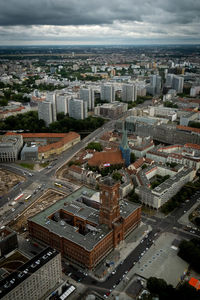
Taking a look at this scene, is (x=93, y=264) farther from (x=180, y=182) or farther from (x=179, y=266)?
(x=180, y=182)

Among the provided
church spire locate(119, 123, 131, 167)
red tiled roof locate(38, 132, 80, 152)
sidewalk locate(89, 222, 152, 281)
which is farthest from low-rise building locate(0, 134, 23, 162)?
sidewalk locate(89, 222, 152, 281)

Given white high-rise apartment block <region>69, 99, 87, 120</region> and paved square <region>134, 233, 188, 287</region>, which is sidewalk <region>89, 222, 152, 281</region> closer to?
paved square <region>134, 233, 188, 287</region>

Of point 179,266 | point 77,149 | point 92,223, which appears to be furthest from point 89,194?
point 77,149

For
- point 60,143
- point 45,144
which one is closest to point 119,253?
point 60,143

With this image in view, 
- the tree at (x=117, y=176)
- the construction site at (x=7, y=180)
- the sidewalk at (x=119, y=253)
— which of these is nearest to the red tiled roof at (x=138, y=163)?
the tree at (x=117, y=176)

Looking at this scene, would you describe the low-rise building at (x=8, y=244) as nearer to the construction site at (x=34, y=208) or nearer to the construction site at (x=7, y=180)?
the construction site at (x=34, y=208)

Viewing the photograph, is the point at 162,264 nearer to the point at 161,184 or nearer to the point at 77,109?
the point at 161,184
